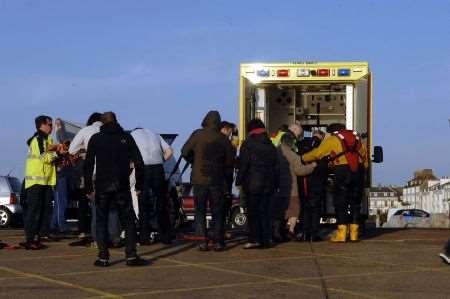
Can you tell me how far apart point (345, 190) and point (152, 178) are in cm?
282

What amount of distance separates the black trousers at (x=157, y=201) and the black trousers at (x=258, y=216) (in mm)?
1409

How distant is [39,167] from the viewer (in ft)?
41.8

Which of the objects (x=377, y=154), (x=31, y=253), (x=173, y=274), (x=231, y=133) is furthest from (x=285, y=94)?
(x=173, y=274)

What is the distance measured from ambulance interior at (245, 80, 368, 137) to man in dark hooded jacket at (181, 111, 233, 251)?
381 centimetres

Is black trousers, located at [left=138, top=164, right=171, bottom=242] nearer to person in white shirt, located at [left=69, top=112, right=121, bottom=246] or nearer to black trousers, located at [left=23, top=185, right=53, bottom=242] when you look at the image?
person in white shirt, located at [left=69, top=112, right=121, bottom=246]

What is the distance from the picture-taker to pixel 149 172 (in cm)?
1312

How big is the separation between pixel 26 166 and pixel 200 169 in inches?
98.8

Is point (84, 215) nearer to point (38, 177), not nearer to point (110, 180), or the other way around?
point (38, 177)

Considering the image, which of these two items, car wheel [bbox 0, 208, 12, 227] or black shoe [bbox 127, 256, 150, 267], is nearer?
black shoe [bbox 127, 256, 150, 267]

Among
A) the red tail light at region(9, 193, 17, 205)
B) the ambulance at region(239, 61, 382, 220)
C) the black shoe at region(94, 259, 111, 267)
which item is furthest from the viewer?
the red tail light at region(9, 193, 17, 205)

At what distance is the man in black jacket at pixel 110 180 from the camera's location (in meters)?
10.3

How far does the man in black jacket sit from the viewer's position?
1026 cm

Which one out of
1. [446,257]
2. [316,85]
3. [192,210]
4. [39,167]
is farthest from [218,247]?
[192,210]

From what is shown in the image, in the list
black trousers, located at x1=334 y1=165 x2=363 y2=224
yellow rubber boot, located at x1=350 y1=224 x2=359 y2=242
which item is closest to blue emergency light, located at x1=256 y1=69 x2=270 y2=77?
black trousers, located at x1=334 y1=165 x2=363 y2=224
